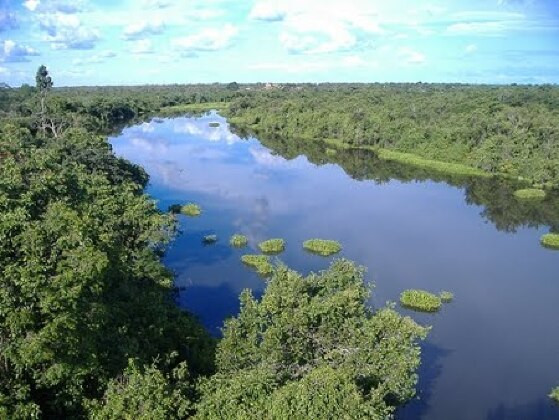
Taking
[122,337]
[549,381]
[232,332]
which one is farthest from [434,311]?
[122,337]

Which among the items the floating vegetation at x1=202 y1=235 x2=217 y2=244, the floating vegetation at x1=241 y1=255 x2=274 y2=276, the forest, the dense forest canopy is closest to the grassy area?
the floating vegetation at x1=202 y1=235 x2=217 y2=244

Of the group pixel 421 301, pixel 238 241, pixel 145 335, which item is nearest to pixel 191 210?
pixel 238 241

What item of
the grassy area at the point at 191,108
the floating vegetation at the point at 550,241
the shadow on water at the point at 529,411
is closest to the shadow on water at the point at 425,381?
the shadow on water at the point at 529,411

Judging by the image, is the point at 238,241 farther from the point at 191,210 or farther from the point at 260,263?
the point at 191,210

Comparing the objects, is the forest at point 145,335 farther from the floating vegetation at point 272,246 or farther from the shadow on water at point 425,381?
the floating vegetation at point 272,246

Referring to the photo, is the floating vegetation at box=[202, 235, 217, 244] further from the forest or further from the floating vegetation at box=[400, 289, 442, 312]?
the floating vegetation at box=[400, 289, 442, 312]
